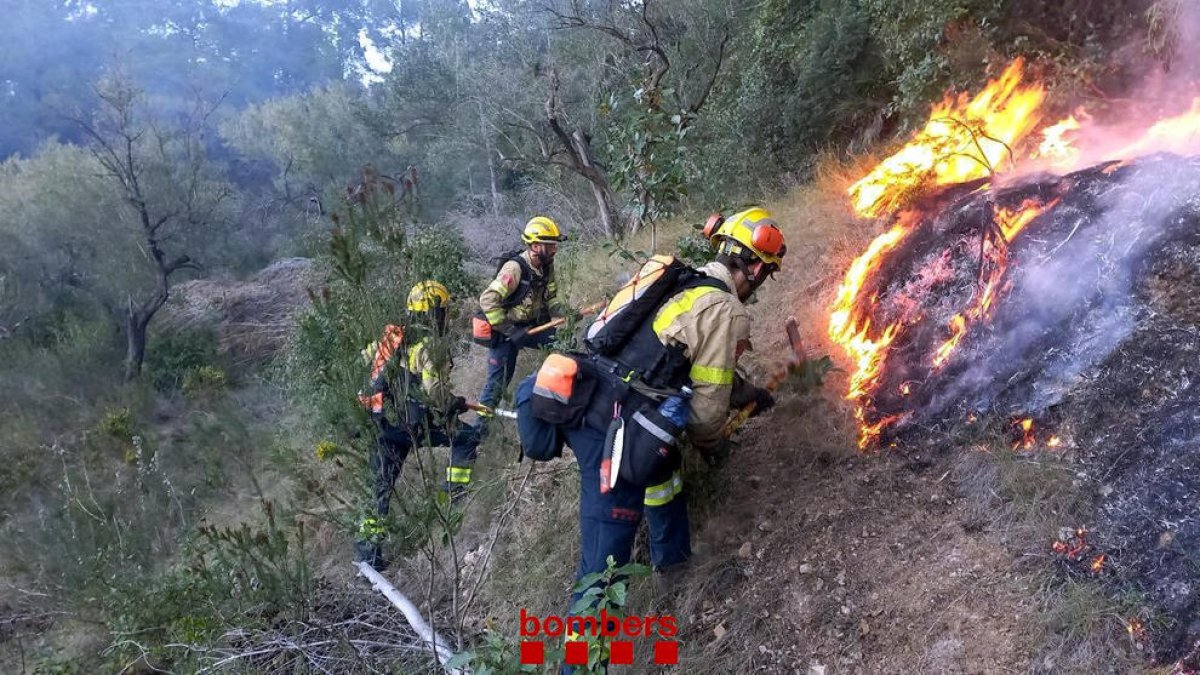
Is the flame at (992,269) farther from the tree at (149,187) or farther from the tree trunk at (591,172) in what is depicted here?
the tree at (149,187)

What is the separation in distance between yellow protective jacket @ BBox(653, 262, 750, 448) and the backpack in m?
0.07

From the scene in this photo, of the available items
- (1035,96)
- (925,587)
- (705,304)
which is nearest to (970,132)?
(1035,96)

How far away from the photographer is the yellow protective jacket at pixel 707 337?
3.25 meters

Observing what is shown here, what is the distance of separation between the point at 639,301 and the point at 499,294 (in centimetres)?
331

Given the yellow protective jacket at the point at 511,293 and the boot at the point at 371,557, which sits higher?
the yellow protective jacket at the point at 511,293

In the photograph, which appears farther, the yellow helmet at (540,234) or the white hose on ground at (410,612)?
the yellow helmet at (540,234)

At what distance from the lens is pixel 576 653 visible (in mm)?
2869

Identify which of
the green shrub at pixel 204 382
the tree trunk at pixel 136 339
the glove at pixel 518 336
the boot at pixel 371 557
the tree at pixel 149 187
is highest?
the glove at pixel 518 336

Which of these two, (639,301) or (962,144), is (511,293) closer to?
(639,301)

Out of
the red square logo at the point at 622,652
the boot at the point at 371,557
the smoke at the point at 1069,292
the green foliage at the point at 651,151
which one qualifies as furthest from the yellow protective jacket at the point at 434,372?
the green foliage at the point at 651,151

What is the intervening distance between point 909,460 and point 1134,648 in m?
1.34

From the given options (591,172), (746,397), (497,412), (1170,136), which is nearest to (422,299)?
(497,412)

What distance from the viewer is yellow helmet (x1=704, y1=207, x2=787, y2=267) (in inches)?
140

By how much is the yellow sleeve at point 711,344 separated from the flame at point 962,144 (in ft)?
8.47
